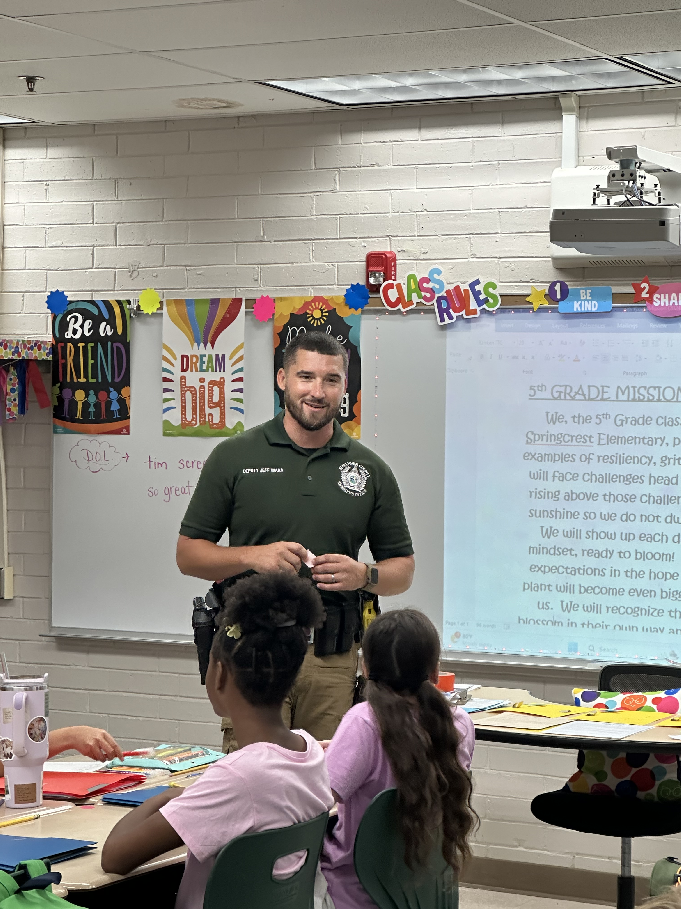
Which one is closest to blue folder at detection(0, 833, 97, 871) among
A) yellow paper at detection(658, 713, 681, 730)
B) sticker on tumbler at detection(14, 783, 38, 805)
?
sticker on tumbler at detection(14, 783, 38, 805)

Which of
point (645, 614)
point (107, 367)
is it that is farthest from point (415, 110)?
point (645, 614)

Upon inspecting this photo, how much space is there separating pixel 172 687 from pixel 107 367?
129cm

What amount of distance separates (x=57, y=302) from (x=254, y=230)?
2.91 ft

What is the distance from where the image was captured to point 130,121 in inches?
200

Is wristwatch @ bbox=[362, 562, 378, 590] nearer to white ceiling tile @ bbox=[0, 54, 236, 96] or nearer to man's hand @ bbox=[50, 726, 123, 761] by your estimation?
man's hand @ bbox=[50, 726, 123, 761]

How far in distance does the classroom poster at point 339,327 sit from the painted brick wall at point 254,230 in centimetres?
8

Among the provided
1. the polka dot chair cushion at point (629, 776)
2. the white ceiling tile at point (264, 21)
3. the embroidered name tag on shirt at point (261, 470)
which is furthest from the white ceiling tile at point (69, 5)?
the polka dot chair cushion at point (629, 776)

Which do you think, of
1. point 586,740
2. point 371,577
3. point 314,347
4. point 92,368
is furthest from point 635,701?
point 92,368

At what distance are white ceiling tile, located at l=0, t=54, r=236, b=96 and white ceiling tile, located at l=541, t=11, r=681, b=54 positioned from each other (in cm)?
125

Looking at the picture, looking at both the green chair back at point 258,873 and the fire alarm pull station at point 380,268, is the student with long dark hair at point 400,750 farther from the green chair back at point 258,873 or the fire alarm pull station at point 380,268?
the fire alarm pull station at point 380,268

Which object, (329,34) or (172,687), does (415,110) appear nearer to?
(329,34)

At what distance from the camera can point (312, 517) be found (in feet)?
12.2

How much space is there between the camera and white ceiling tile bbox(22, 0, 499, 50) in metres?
3.34

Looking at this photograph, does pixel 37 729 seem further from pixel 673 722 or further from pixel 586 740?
pixel 673 722
